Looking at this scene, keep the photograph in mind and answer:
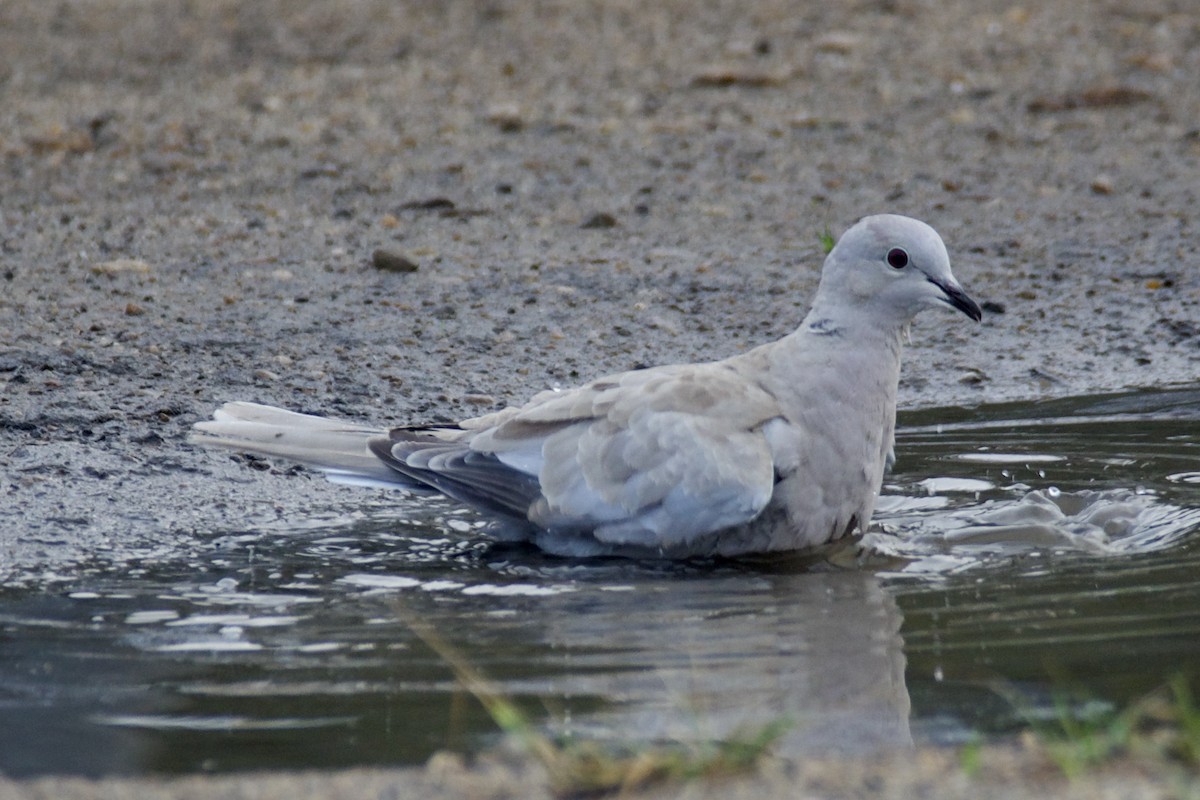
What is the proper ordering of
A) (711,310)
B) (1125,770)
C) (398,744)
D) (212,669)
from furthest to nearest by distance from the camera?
(711,310)
(212,669)
(398,744)
(1125,770)

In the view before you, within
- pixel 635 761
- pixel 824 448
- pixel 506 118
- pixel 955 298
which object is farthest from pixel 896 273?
pixel 506 118

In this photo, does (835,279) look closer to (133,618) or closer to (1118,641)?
(1118,641)

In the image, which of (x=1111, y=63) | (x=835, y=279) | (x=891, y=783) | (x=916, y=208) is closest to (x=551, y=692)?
(x=891, y=783)

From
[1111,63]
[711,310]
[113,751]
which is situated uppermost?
[1111,63]

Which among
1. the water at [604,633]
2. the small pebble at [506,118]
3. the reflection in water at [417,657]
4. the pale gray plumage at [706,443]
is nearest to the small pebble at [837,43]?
the small pebble at [506,118]

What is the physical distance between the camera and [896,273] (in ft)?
15.2

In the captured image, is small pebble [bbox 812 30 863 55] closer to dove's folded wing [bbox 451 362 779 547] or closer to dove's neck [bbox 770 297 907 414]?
dove's neck [bbox 770 297 907 414]

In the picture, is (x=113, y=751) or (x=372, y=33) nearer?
(x=113, y=751)

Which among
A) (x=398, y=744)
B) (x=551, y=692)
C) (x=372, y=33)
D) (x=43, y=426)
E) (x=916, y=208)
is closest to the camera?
(x=398, y=744)

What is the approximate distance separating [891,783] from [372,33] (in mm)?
9032

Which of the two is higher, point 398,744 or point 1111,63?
point 1111,63

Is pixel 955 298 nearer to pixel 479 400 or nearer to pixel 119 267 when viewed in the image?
Answer: pixel 479 400

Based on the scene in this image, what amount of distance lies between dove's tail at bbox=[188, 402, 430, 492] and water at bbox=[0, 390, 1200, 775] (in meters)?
0.16

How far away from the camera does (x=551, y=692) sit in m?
3.32
